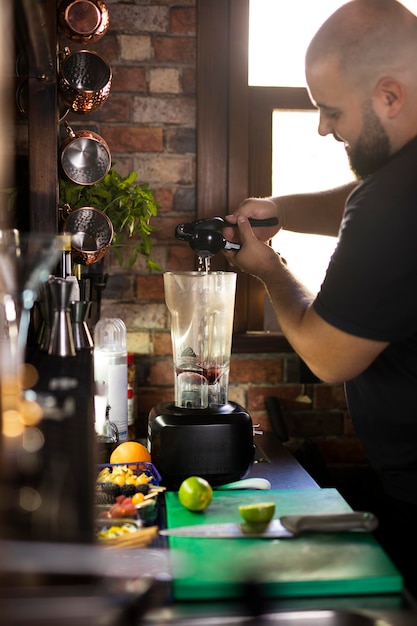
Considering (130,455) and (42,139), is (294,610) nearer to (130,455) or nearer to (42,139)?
(130,455)

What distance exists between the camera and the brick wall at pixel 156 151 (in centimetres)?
240

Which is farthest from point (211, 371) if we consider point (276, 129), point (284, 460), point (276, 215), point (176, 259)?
point (276, 129)

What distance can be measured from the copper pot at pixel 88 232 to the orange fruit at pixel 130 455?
0.52 m

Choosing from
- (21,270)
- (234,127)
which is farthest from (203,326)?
(234,127)

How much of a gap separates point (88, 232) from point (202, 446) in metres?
0.66

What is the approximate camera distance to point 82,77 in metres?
2.02

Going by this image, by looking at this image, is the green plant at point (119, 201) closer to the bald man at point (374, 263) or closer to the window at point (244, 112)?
the window at point (244, 112)

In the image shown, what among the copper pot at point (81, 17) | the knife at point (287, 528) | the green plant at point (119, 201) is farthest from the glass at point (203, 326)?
the copper pot at point (81, 17)

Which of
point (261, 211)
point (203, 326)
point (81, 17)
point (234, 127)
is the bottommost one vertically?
point (203, 326)

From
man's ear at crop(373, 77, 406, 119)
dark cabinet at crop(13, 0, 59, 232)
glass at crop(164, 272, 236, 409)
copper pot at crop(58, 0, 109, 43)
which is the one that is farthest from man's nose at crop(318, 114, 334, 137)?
copper pot at crop(58, 0, 109, 43)

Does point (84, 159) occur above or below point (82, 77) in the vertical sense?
below

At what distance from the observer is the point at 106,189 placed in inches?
83.8

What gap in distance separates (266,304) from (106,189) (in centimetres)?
72

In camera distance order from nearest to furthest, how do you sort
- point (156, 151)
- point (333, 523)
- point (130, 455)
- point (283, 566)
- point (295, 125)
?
point (283, 566), point (333, 523), point (130, 455), point (156, 151), point (295, 125)
